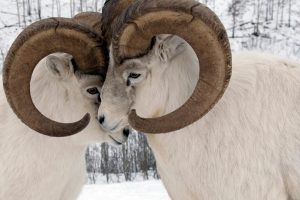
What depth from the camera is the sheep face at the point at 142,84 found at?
5238 millimetres

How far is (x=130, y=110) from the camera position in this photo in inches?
208

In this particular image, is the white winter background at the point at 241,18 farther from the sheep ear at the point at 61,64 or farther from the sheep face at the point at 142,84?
the sheep face at the point at 142,84

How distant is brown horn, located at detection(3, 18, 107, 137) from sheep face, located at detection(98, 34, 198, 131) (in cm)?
30

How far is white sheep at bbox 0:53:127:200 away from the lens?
5.94 m

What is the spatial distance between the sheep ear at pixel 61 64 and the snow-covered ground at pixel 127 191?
5.29 m

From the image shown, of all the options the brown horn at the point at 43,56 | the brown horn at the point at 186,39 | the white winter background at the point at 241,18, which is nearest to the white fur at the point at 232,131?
the brown horn at the point at 186,39

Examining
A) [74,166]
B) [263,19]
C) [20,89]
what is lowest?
[74,166]

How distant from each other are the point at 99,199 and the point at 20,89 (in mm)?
5734

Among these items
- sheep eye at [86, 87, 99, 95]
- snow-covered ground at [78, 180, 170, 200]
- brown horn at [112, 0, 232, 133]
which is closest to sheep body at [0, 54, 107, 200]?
sheep eye at [86, 87, 99, 95]

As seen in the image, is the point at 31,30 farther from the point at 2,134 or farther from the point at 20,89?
the point at 2,134

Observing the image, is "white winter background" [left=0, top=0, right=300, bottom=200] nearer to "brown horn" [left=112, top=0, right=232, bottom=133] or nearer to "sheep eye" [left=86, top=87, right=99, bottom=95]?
"sheep eye" [left=86, top=87, right=99, bottom=95]

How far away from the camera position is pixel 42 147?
6031mm

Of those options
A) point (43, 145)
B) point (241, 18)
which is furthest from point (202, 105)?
point (241, 18)

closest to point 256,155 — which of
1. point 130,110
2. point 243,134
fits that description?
point 243,134
